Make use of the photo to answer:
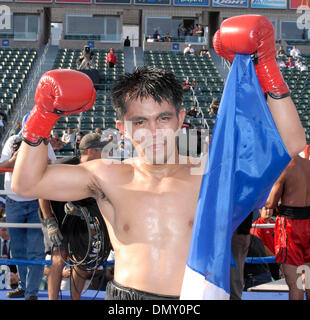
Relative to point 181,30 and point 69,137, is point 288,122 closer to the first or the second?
point 69,137

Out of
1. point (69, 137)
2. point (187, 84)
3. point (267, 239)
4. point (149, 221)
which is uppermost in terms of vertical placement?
point (187, 84)

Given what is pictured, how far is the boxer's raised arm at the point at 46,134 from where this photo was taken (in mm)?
1615

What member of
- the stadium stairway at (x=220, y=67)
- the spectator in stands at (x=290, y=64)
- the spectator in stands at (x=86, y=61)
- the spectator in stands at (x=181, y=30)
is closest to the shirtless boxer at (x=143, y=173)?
the spectator in stands at (x=86, y=61)

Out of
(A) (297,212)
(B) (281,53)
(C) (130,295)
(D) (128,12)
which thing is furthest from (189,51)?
(C) (130,295)

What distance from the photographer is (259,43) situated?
1665 millimetres

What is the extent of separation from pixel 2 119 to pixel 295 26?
43.6 feet

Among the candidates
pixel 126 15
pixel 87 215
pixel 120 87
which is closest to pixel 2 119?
pixel 87 215

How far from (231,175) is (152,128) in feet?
1.06

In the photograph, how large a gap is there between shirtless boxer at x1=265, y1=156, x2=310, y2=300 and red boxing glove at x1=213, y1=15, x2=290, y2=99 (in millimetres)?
1688

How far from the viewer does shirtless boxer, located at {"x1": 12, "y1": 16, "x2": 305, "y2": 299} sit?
1634 millimetres

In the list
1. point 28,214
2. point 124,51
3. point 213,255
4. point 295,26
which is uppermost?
point 295,26

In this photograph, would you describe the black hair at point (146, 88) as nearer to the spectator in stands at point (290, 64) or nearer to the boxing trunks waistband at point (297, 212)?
the boxing trunks waistband at point (297, 212)

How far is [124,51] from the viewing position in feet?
56.0
